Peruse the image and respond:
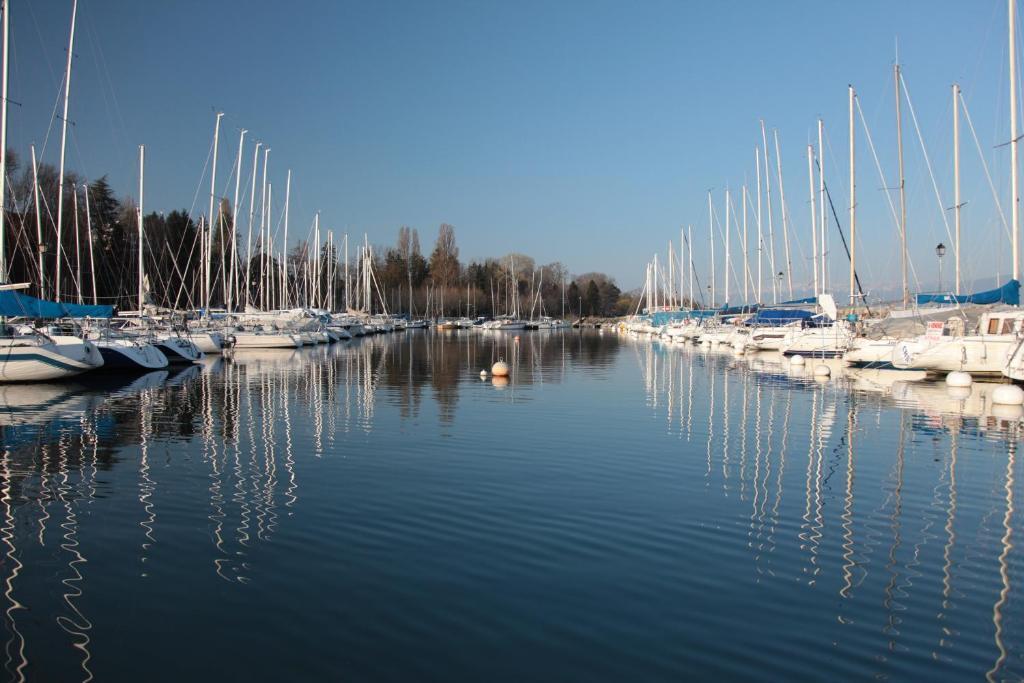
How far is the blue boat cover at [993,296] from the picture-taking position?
35.7 meters

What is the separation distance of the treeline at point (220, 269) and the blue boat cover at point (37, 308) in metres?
0.98

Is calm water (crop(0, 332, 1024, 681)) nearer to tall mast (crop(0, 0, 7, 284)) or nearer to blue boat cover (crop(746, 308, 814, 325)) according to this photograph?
tall mast (crop(0, 0, 7, 284))

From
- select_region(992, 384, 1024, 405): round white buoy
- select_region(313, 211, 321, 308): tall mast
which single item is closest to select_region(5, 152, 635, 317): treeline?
select_region(313, 211, 321, 308): tall mast

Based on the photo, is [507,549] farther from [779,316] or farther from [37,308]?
[779,316]

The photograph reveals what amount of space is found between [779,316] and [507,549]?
2103 inches

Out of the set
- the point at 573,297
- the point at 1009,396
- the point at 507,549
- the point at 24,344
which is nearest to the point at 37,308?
the point at 24,344

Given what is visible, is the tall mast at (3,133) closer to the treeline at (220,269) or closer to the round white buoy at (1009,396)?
the treeline at (220,269)

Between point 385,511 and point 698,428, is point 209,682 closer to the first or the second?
point 385,511

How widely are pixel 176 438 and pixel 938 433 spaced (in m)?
17.4

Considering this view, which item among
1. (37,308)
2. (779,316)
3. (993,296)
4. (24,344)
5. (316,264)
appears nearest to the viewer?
(24,344)

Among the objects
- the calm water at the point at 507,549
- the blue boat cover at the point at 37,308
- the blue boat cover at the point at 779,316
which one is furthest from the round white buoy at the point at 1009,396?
the blue boat cover at the point at 37,308

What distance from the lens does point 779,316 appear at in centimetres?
5944

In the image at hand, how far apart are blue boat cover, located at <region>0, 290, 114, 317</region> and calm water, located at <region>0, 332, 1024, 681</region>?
10057 millimetres

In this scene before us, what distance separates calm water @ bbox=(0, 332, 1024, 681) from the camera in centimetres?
685
